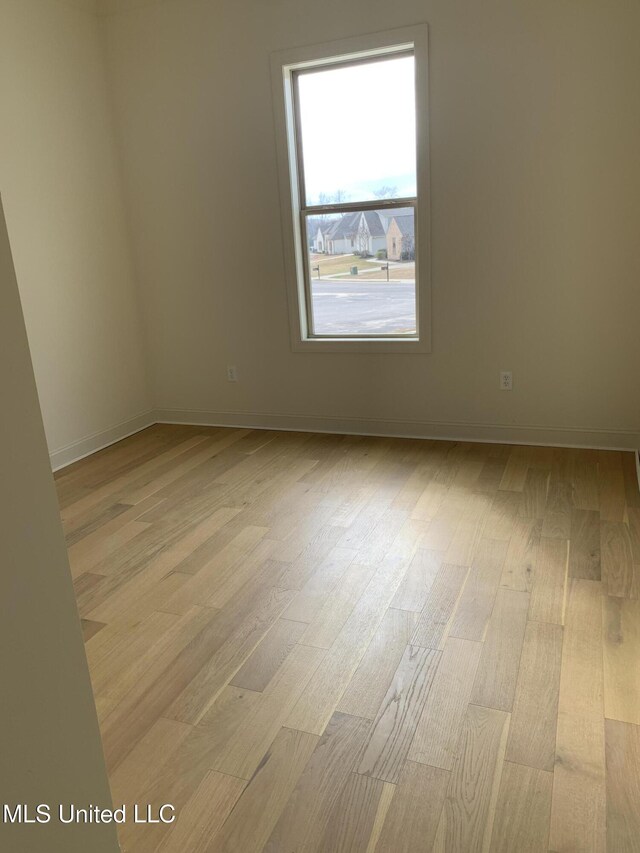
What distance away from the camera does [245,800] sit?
4.98 ft

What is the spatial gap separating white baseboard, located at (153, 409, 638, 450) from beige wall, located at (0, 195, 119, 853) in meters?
3.36

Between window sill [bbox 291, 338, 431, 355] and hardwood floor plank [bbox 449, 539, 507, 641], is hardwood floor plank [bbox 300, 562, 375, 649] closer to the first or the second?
hardwood floor plank [bbox 449, 539, 507, 641]

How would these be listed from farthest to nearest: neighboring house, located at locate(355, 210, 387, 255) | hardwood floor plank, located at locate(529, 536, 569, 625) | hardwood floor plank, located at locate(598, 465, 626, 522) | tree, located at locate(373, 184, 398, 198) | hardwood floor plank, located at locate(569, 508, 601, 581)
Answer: neighboring house, located at locate(355, 210, 387, 255) < tree, located at locate(373, 184, 398, 198) < hardwood floor plank, located at locate(598, 465, 626, 522) < hardwood floor plank, located at locate(569, 508, 601, 581) < hardwood floor plank, located at locate(529, 536, 569, 625)

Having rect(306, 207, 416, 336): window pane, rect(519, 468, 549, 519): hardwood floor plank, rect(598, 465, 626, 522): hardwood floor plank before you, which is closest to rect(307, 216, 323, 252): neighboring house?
rect(306, 207, 416, 336): window pane

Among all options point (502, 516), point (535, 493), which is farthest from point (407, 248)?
point (502, 516)

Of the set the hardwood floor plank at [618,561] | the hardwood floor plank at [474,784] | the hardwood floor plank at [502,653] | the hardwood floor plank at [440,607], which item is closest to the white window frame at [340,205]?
the hardwood floor plank at [618,561]

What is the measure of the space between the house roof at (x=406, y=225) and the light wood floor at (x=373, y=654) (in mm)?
1447

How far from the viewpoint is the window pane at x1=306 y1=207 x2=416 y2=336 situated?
12.9 feet

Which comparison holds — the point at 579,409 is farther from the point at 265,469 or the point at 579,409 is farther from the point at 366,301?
the point at 265,469

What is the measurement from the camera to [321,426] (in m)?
4.35

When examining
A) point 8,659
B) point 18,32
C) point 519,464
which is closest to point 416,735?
point 8,659

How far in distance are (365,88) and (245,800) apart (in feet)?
12.1

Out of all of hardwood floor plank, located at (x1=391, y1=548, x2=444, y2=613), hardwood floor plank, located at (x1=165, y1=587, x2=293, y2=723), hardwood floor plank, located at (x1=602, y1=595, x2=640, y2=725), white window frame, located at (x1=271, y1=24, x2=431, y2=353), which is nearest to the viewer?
hardwood floor plank, located at (x1=602, y1=595, x2=640, y2=725)

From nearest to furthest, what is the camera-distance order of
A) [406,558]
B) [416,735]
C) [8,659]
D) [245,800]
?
[8,659] → [245,800] → [416,735] → [406,558]
